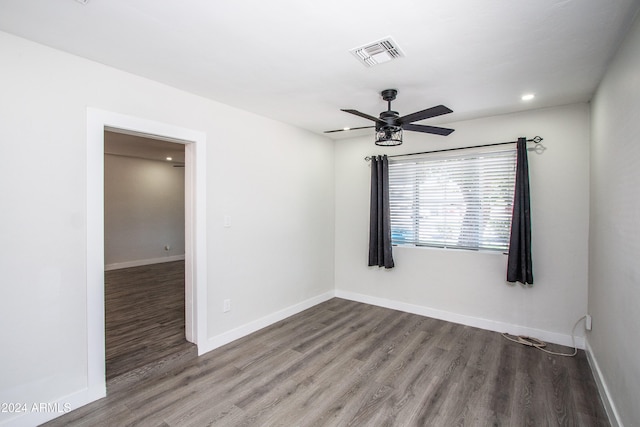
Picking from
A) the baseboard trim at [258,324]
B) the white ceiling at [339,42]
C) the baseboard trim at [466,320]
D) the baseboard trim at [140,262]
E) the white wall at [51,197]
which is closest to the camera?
the white ceiling at [339,42]

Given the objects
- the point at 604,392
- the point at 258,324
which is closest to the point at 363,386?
the point at 258,324

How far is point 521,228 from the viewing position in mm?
3248

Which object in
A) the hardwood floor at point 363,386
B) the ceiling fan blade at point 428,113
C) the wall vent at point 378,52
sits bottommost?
the hardwood floor at point 363,386

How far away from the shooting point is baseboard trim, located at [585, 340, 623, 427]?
196 centimetres

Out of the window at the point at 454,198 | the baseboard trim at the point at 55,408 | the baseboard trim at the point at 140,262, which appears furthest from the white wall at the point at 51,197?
the baseboard trim at the point at 140,262

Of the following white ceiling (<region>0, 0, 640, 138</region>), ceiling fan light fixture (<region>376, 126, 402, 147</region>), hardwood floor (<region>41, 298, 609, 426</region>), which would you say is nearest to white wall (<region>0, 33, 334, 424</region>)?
white ceiling (<region>0, 0, 640, 138</region>)

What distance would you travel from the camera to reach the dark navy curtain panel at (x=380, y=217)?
4.16 meters

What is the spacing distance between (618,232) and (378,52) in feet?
6.67

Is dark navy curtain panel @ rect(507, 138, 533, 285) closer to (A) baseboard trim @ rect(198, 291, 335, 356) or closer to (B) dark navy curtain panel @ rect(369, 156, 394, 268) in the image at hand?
(B) dark navy curtain panel @ rect(369, 156, 394, 268)

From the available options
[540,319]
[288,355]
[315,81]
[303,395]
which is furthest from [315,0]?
[540,319]

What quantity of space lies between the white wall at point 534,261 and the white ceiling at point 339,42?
1.76 feet

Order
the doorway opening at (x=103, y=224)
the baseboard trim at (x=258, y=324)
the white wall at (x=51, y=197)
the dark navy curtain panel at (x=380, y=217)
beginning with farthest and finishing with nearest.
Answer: the dark navy curtain panel at (x=380, y=217) → the baseboard trim at (x=258, y=324) → the doorway opening at (x=103, y=224) → the white wall at (x=51, y=197)

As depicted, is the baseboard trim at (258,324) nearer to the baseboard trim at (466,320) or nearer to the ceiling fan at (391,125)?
the baseboard trim at (466,320)

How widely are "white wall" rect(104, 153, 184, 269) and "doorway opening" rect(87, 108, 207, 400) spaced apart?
467 centimetres
